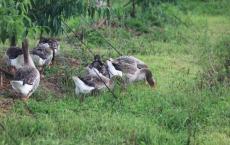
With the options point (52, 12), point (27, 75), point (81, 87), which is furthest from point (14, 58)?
point (81, 87)

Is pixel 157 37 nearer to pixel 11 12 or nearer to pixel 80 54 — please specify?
pixel 80 54

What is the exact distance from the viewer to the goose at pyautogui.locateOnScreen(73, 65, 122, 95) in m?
9.45

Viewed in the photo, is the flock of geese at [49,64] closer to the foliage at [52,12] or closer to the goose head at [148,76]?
the goose head at [148,76]

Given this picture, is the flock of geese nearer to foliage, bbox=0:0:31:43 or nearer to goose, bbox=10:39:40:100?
goose, bbox=10:39:40:100

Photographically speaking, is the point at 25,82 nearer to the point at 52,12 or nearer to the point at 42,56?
the point at 52,12

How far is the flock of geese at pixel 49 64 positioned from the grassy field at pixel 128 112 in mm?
168

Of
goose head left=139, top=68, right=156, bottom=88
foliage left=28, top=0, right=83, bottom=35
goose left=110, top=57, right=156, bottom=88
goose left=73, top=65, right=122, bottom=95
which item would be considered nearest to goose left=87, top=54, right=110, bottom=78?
goose left=73, top=65, right=122, bottom=95

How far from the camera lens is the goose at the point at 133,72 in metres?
10.6

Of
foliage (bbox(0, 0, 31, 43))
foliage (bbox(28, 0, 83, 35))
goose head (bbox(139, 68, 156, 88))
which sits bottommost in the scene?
goose head (bbox(139, 68, 156, 88))

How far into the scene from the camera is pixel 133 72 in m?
10.6

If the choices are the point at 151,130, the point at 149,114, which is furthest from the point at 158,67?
the point at 151,130

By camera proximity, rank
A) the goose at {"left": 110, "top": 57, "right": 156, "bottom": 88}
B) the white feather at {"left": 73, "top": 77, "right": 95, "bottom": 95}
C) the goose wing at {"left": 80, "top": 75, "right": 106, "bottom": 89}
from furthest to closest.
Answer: the goose at {"left": 110, "top": 57, "right": 156, "bottom": 88} → the goose wing at {"left": 80, "top": 75, "right": 106, "bottom": 89} → the white feather at {"left": 73, "top": 77, "right": 95, "bottom": 95}

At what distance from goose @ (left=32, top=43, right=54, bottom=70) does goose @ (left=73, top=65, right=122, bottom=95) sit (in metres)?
1.22

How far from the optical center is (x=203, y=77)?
1100 centimetres
